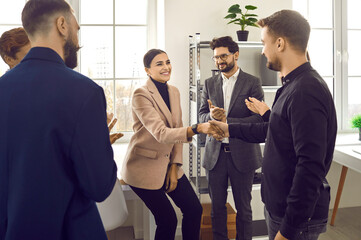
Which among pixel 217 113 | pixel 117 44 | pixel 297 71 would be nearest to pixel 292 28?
pixel 297 71

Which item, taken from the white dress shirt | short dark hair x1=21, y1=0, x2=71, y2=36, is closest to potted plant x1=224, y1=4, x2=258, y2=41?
the white dress shirt

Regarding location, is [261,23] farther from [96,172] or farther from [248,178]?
[248,178]

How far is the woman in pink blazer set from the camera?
89.7 inches

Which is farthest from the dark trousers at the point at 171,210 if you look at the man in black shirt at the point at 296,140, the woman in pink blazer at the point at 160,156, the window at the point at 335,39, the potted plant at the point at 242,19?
the window at the point at 335,39

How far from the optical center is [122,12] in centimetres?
351

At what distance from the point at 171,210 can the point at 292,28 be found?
1317mm

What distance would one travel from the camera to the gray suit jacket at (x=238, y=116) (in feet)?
8.79

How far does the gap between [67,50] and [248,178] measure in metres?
1.88

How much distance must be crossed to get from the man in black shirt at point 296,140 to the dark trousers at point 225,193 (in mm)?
1104

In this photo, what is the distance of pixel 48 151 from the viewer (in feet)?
3.31

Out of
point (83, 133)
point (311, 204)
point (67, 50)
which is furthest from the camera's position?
point (311, 204)

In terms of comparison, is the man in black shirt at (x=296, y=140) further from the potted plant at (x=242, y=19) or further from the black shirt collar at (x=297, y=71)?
the potted plant at (x=242, y=19)

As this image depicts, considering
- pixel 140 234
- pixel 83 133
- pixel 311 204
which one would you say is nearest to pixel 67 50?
pixel 83 133

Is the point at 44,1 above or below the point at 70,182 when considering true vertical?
above
